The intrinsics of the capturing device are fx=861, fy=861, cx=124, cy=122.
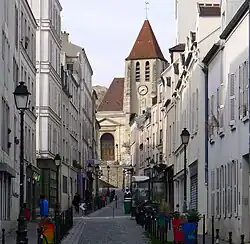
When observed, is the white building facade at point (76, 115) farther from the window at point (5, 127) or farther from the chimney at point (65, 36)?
the window at point (5, 127)

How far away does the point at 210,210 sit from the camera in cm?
3616

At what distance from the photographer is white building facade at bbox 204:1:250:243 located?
89.4 feet

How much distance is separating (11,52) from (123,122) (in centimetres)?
13038

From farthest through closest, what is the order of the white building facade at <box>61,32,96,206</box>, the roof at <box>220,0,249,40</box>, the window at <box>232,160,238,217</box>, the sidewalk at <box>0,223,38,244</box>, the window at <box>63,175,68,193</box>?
the white building facade at <box>61,32,96,206</box>, the window at <box>63,175,68,193</box>, the sidewalk at <box>0,223,38,244</box>, the window at <box>232,160,238,217</box>, the roof at <box>220,0,249,40</box>

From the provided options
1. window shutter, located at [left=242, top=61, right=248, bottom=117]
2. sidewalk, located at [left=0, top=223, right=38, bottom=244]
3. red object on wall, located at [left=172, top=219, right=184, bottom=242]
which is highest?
window shutter, located at [left=242, top=61, right=248, bottom=117]

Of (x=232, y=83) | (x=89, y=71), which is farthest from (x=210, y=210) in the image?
(x=89, y=71)

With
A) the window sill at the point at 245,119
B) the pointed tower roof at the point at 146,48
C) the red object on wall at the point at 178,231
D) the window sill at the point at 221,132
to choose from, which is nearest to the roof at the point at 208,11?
the window sill at the point at 221,132

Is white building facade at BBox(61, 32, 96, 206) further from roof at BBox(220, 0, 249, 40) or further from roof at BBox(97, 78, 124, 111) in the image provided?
roof at BBox(97, 78, 124, 111)

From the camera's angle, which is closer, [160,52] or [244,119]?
[244,119]

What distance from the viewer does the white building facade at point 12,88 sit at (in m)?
36.1

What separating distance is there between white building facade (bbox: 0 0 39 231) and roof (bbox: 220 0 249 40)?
9.70 metres

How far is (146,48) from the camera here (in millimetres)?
158750

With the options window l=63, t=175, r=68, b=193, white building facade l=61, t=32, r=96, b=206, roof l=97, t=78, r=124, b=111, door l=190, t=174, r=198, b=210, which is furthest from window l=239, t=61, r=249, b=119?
roof l=97, t=78, r=124, b=111

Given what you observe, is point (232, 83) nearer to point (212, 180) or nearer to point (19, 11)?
point (212, 180)
